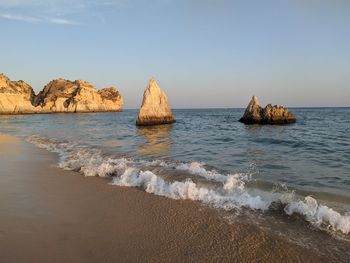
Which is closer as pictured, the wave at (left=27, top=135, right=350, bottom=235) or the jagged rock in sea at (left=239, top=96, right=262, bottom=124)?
the wave at (left=27, top=135, right=350, bottom=235)

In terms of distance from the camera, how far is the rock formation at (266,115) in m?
39.6

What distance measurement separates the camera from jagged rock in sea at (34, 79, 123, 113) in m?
108

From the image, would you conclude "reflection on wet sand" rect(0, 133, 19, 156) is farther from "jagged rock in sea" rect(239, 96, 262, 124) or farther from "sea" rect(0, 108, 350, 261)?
"jagged rock in sea" rect(239, 96, 262, 124)

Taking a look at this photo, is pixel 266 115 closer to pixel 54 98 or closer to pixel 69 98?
pixel 54 98

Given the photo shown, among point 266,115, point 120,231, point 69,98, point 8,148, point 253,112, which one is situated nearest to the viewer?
point 120,231

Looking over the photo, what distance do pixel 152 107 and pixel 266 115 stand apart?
13272mm

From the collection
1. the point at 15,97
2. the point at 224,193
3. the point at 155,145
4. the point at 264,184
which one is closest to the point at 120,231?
the point at 224,193

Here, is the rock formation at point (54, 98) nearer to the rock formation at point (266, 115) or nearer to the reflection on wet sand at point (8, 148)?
the rock formation at point (266, 115)

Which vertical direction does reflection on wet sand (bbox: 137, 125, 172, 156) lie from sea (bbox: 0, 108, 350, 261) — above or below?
below

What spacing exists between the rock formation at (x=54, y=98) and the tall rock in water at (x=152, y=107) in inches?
2474

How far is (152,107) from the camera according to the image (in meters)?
38.6

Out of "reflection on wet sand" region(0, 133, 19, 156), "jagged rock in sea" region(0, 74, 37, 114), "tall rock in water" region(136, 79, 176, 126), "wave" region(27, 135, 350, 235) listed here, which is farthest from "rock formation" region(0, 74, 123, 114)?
"wave" region(27, 135, 350, 235)

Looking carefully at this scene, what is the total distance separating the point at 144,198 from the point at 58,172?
4198 millimetres

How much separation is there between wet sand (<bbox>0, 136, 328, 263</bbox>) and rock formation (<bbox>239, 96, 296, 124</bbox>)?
33696 millimetres
